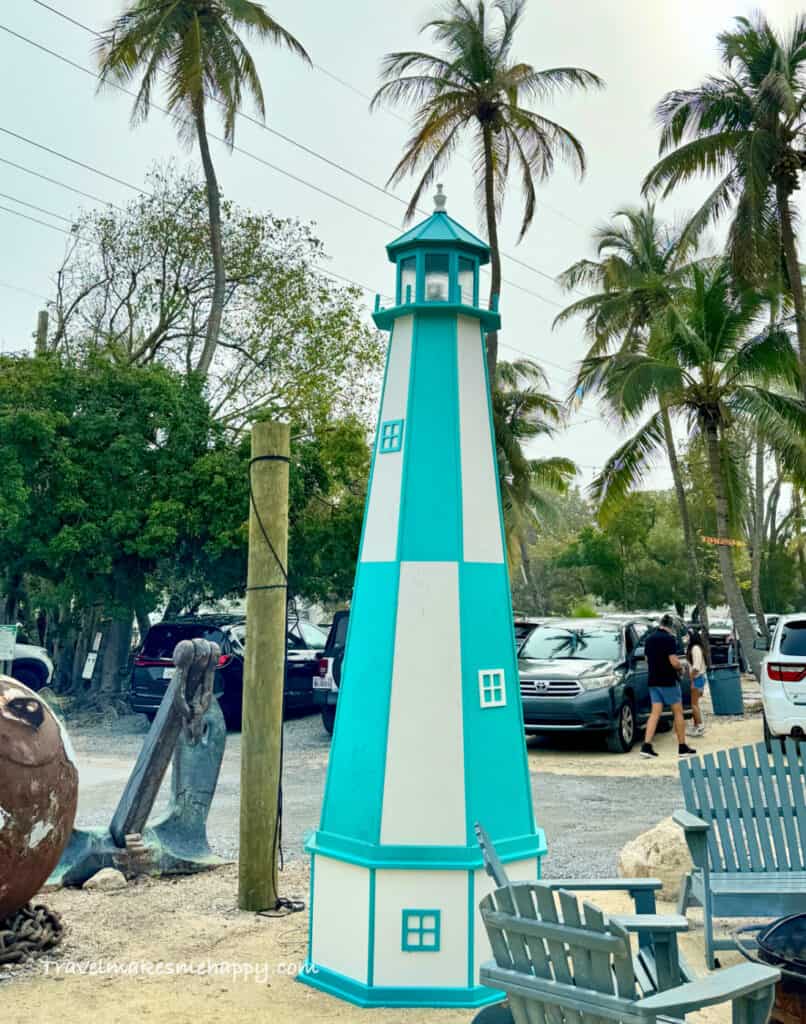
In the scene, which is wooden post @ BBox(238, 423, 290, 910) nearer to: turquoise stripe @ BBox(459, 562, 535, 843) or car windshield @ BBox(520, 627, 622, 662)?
turquoise stripe @ BBox(459, 562, 535, 843)

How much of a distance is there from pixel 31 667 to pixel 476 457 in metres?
13.6

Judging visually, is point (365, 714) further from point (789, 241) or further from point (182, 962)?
point (789, 241)

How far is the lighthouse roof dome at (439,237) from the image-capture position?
560 centimetres

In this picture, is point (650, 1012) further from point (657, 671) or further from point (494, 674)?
point (657, 671)

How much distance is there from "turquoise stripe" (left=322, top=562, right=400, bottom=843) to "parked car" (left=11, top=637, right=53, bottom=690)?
1281 cm

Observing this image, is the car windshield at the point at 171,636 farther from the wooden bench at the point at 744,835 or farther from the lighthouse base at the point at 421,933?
the lighthouse base at the point at 421,933

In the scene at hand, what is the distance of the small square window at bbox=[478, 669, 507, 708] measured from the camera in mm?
5184

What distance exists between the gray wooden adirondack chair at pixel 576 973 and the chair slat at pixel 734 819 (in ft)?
8.02

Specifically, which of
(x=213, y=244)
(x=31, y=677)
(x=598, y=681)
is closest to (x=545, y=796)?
(x=598, y=681)

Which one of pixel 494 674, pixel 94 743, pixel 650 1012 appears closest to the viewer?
pixel 650 1012

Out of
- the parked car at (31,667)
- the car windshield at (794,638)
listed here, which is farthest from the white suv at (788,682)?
the parked car at (31,667)

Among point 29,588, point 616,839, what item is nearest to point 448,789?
point 616,839

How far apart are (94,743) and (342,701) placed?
10.5 meters

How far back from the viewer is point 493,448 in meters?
5.61
